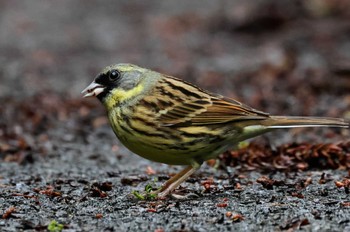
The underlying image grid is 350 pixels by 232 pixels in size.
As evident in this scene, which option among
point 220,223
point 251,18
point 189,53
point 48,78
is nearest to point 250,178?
point 220,223

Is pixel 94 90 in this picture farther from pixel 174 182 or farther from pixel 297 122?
pixel 297 122

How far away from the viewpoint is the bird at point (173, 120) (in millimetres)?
6934

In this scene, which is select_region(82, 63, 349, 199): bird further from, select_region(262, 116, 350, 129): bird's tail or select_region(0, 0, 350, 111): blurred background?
select_region(0, 0, 350, 111): blurred background

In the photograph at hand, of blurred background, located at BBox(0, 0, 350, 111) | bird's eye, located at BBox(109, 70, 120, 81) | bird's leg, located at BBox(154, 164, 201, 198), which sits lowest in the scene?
bird's leg, located at BBox(154, 164, 201, 198)

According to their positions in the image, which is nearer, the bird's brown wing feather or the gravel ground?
the gravel ground

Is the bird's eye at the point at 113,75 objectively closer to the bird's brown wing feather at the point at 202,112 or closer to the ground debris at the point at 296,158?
the bird's brown wing feather at the point at 202,112

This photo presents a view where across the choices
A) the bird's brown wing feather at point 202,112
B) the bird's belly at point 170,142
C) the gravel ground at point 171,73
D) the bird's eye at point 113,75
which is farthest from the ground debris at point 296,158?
the bird's eye at point 113,75

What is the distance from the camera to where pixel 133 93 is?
730 centimetres

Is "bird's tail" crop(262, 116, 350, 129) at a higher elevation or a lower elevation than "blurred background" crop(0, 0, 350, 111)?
lower

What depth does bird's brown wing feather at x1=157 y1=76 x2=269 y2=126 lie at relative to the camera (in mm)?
7098

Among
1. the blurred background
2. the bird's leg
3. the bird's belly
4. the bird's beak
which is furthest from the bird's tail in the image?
the blurred background

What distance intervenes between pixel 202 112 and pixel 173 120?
0.33 meters

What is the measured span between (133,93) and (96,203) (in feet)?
3.79

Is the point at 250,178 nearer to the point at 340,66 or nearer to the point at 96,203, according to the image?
the point at 96,203
